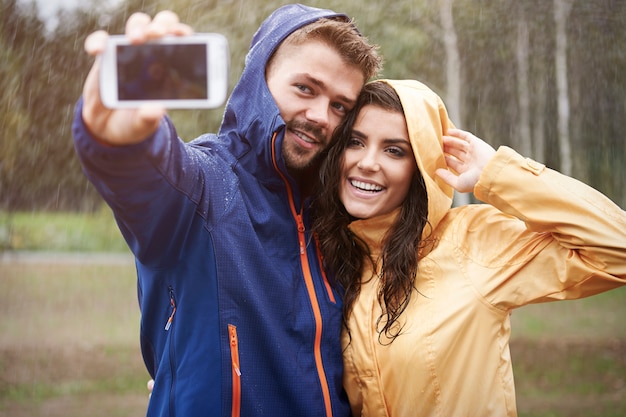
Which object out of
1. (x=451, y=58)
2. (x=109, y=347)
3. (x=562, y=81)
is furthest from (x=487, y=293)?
(x=562, y=81)

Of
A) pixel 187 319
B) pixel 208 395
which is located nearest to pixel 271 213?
pixel 187 319

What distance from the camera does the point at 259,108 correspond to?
2.59m

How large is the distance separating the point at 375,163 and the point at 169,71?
149cm

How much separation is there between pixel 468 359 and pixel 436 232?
58 centimetres

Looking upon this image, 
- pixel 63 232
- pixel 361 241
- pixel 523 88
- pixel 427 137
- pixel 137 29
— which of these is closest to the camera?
pixel 137 29

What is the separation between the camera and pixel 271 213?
8.21 feet

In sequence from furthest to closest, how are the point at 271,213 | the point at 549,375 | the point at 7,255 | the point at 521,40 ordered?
the point at 7,255 < the point at 521,40 < the point at 549,375 < the point at 271,213

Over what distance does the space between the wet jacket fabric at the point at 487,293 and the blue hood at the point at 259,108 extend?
770mm

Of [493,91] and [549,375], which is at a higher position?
[493,91]

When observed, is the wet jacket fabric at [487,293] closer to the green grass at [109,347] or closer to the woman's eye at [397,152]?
the woman's eye at [397,152]

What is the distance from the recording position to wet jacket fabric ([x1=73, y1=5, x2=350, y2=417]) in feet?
7.06

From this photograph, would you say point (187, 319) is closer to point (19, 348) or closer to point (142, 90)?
point (142, 90)

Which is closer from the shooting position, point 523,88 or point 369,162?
point 369,162

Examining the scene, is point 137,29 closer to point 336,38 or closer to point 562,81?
point 336,38
